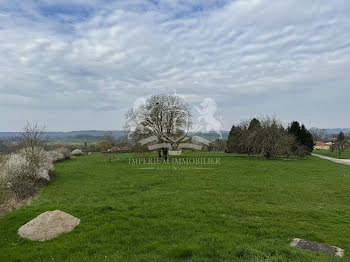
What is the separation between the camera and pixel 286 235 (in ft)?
21.3

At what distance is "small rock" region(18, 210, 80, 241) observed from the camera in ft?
20.8

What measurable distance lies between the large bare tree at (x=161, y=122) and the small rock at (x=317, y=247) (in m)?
21.9

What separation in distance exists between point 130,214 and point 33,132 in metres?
15.1

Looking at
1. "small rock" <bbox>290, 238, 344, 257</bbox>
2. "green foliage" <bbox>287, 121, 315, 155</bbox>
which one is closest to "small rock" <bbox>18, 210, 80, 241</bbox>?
"small rock" <bbox>290, 238, 344, 257</bbox>

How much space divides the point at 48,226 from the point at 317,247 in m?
7.01

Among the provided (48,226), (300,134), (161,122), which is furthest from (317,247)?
(300,134)

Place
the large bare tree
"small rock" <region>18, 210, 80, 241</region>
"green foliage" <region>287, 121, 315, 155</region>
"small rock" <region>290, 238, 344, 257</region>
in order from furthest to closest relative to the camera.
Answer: "green foliage" <region>287, 121, 315, 155</region> < the large bare tree < "small rock" <region>18, 210, 80, 241</region> < "small rock" <region>290, 238, 344, 257</region>

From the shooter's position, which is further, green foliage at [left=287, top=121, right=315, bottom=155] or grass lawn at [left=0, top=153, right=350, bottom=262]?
green foliage at [left=287, top=121, right=315, bottom=155]

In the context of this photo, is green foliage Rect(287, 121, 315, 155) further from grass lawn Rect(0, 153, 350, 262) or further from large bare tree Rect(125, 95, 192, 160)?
grass lawn Rect(0, 153, 350, 262)

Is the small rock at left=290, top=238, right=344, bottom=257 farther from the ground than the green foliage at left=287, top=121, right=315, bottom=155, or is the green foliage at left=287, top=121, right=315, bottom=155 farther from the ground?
the green foliage at left=287, top=121, right=315, bottom=155

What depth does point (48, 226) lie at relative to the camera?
261 inches

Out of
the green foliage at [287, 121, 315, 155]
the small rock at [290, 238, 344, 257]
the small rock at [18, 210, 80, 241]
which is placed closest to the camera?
the small rock at [290, 238, 344, 257]

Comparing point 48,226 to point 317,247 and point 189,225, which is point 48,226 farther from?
point 317,247

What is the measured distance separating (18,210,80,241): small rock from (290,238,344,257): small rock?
6073 millimetres
